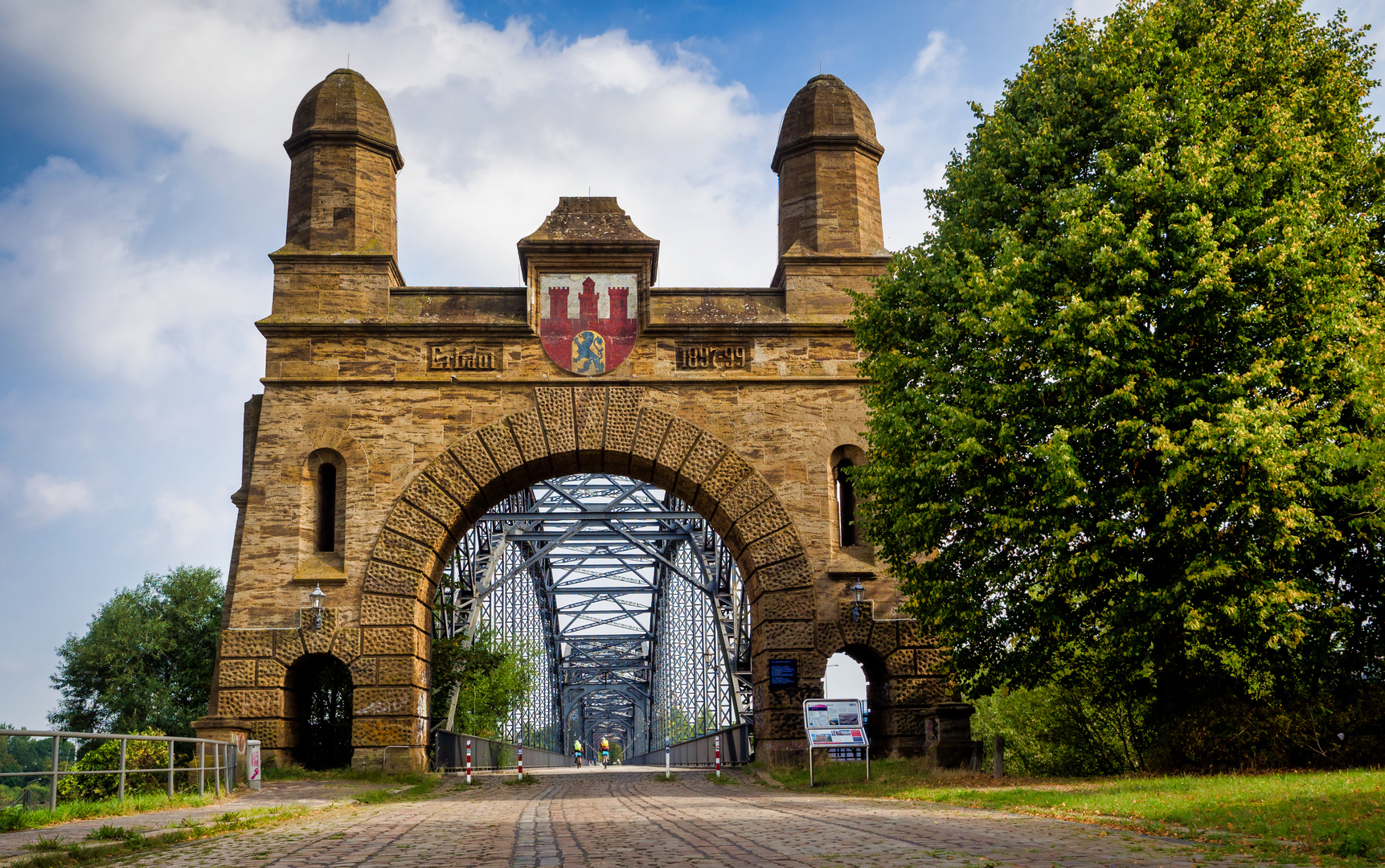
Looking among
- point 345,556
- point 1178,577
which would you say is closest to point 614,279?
point 345,556

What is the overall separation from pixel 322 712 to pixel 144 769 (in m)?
9.57

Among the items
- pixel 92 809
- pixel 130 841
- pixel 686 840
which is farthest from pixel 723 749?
pixel 130 841

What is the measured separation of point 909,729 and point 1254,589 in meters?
7.93

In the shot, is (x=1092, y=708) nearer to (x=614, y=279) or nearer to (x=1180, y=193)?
(x=1180, y=193)

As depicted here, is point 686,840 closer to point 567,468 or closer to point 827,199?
point 567,468

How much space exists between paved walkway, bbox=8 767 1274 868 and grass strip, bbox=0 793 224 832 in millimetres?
1317

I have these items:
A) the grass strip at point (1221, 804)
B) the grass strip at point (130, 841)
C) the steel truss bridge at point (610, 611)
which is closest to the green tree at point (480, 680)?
the steel truss bridge at point (610, 611)

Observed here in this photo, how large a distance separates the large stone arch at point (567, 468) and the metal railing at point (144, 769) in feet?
12.2

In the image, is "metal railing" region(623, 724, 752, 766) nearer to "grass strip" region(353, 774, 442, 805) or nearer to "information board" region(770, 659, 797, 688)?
"information board" region(770, 659, 797, 688)

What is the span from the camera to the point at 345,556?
746 inches

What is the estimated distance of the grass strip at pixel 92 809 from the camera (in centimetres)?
850

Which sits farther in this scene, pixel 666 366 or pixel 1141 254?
pixel 666 366

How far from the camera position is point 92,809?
9.92 meters

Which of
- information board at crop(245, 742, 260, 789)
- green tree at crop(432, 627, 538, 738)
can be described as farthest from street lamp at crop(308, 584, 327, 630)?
green tree at crop(432, 627, 538, 738)
